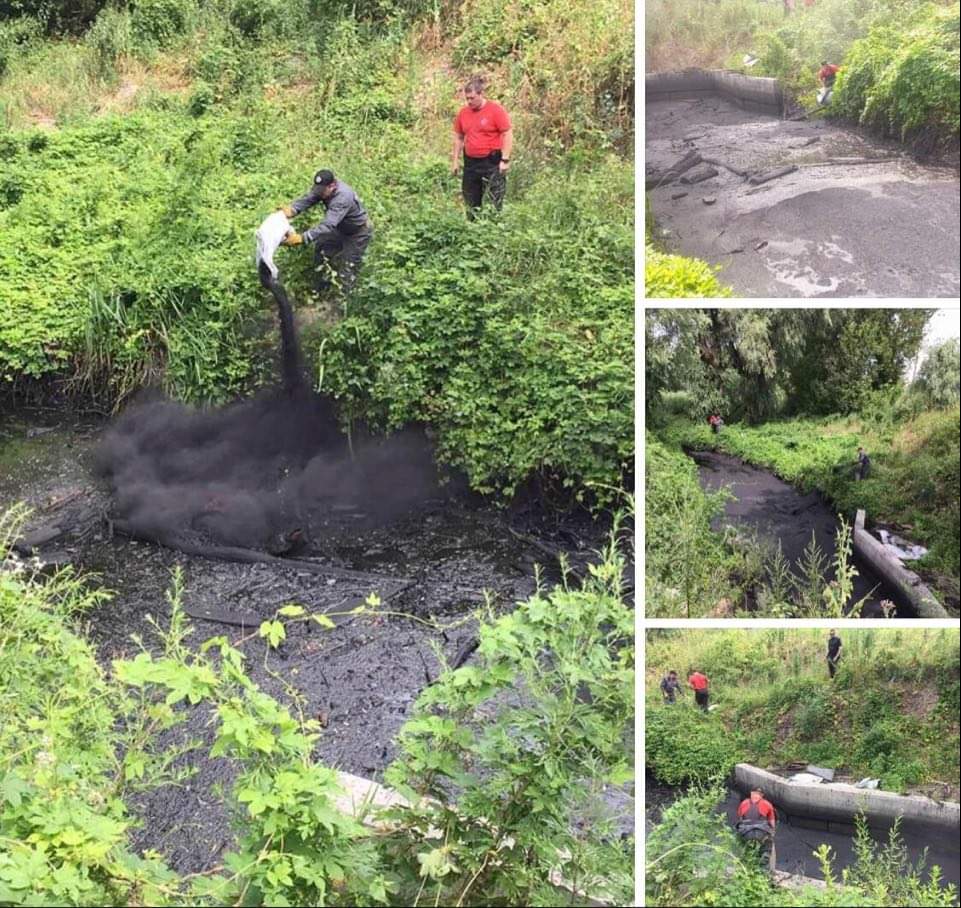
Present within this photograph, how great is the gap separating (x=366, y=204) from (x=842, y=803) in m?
6.87

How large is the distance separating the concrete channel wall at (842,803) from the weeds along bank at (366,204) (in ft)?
13.5

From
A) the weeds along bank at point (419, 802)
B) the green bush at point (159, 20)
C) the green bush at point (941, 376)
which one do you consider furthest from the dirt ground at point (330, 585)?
the green bush at point (159, 20)

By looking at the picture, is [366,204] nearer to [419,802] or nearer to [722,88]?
[419,802]

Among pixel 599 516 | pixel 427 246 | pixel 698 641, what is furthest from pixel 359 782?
pixel 427 246

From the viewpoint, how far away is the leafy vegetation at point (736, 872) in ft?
7.70

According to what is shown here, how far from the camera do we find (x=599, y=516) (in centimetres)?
683

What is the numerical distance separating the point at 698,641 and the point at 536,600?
28.3 inches

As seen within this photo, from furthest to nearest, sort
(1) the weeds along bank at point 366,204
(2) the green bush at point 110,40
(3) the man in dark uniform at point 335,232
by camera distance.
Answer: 1. (2) the green bush at point 110,40
2. (3) the man in dark uniform at point 335,232
3. (1) the weeds along bank at point 366,204

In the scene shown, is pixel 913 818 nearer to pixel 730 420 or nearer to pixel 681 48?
pixel 730 420

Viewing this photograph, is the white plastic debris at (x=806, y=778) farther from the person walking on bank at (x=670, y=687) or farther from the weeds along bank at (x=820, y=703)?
the person walking on bank at (x=670, y=687)

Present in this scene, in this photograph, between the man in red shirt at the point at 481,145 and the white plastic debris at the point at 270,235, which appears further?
the man in red shirt at the point at 481,145

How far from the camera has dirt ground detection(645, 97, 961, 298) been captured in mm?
2043

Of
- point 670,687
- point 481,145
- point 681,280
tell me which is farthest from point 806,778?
point 481,145

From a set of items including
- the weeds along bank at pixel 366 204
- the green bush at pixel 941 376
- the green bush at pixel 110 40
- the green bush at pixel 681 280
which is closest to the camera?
the green bush at pixel 941 376
